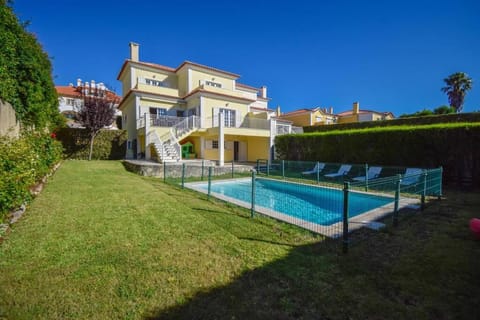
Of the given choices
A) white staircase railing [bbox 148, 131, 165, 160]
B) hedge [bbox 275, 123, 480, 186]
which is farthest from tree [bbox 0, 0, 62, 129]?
hedge [bbox 275, 123, 480, 186]

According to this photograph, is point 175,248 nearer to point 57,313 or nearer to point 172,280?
→ point 172,280

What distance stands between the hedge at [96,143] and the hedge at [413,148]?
57.3 ft

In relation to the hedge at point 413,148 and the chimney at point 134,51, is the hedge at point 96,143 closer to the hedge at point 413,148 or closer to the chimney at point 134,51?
the chimney at point 134,51

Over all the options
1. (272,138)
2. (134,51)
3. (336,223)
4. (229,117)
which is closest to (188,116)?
(229,117)

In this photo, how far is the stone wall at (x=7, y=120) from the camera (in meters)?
6.32

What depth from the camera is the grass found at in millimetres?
2438

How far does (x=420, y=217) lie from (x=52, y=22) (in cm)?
1991

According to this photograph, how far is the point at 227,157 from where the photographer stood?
22.4 metres

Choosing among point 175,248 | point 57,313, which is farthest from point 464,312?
point 57,313

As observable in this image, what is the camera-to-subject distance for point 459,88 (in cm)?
3362

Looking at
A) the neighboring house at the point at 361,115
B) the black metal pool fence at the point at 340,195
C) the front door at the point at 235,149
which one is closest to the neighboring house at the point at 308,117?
the neighboring house at the point at 361,115

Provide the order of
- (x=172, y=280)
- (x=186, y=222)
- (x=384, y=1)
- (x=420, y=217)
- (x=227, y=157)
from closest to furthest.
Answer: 1. (x=172, y=280)
2. (x=186, y=222)
3. (x=420, y=217)
4. (x=384, y=1)
5. (x=227, y=157)

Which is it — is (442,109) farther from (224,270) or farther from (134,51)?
(134,51)

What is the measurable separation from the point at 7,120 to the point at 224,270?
8.44 metres
